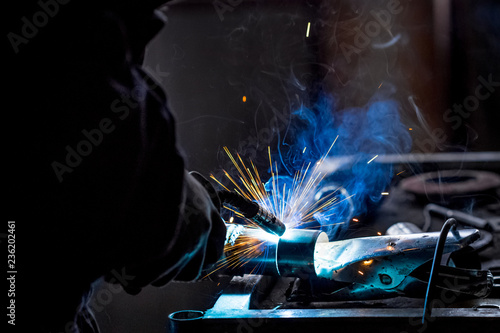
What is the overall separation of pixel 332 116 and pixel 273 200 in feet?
5.25

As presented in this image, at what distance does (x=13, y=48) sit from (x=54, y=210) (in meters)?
0.37

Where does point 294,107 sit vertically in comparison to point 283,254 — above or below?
above

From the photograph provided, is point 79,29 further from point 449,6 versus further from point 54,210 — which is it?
point 449,6

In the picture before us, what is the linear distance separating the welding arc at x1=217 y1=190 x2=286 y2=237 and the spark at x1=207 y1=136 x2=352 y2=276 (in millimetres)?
161

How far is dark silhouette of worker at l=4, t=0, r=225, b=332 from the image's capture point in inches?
34.4

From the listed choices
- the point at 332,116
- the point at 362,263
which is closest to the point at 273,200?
the point at 332,116

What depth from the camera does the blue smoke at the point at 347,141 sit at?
10.9 feet

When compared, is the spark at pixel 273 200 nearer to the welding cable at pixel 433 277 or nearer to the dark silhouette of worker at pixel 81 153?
the welding cable at pixel 433 277

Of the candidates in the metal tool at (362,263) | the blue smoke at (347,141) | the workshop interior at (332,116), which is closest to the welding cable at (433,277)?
the metal tool at (362,263)

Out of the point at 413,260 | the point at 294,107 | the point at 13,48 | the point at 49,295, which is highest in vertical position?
the point at 294,107

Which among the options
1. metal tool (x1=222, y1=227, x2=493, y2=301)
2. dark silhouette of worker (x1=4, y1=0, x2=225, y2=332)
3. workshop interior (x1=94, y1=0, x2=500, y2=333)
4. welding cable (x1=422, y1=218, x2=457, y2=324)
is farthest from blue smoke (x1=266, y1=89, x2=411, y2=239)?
dark silhouette of worker (x1=4, y1=0, x2=225, y2=332)

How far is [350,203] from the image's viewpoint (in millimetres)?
2885

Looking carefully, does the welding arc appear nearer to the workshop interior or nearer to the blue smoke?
the workshop interior

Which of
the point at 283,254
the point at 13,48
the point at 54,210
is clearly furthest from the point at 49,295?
the point at 283,254
